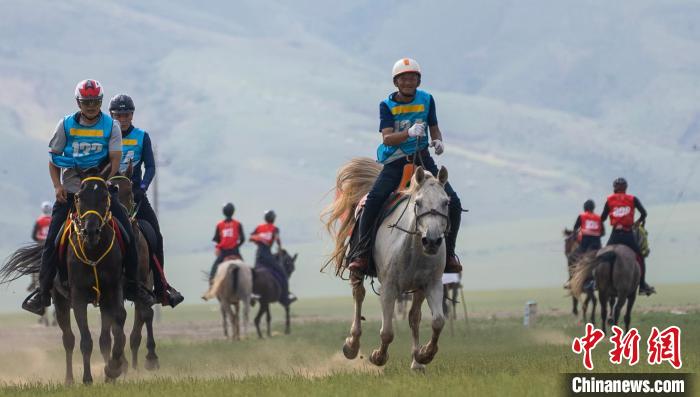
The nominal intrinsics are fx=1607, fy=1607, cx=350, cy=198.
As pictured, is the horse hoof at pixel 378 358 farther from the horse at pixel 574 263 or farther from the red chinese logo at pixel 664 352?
the horse at pixel 574 263

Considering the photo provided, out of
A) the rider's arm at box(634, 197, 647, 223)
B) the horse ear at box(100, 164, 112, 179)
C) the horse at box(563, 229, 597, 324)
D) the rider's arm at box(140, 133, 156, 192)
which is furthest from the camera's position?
the horse at box(563, 229, 597, 324)

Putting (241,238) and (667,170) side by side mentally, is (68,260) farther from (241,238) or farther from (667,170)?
(667,170)

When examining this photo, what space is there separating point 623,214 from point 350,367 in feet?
28.8

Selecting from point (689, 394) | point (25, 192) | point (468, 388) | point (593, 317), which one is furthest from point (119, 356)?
point (25, 192)

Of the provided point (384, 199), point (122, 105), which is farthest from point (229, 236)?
point (384, 199)

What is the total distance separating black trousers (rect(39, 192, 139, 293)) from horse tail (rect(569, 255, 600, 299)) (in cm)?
1214

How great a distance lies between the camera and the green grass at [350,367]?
1421cm

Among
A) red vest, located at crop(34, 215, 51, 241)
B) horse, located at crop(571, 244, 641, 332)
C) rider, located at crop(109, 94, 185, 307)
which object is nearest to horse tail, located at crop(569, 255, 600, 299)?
horse, located at crop(571, 244, 641, 332)

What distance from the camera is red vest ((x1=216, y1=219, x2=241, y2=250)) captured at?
3409 cm

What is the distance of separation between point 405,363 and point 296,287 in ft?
472

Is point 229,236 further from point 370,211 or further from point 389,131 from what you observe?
point 389,131

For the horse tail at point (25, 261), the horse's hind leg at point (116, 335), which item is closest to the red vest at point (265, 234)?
the horse tail at point (25, 261)

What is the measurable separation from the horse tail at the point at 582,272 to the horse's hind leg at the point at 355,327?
1003 centimetres

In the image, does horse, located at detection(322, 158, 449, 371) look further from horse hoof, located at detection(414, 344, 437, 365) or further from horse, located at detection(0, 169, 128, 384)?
horse, located at detection(0, 169, 128, 384)
